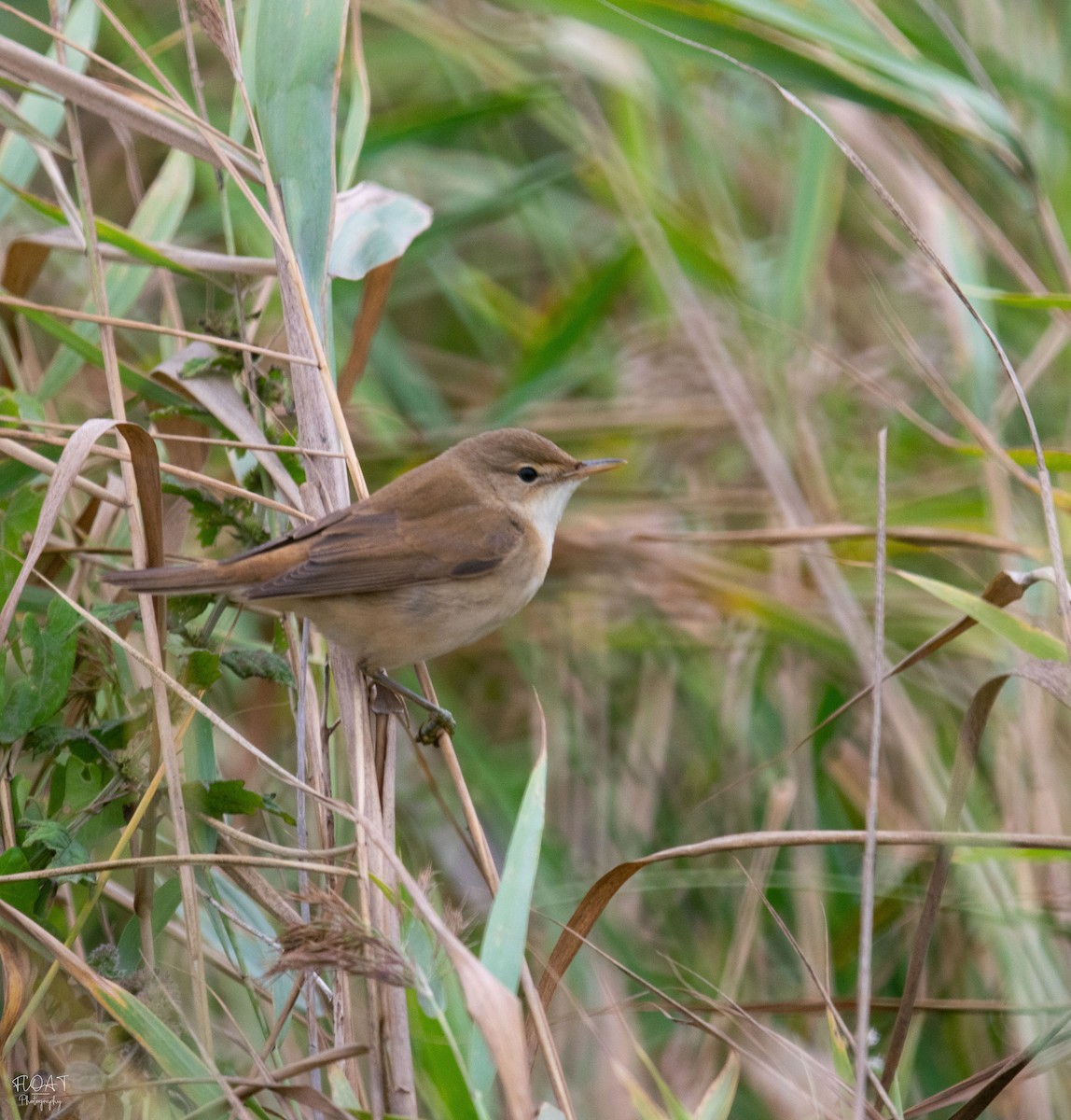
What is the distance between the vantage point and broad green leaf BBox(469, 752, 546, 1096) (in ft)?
5.84

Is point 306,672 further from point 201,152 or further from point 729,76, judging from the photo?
point 729,76

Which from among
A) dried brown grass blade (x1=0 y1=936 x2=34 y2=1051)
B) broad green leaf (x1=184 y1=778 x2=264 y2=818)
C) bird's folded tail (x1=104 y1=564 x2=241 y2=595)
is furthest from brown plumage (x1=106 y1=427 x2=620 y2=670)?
dried brown grass blade (x1=0 y1=936 x2=34 y2=1051)

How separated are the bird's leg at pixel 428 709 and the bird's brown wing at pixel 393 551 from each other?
0.69 ft

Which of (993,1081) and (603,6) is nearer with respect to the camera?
(993,1081)

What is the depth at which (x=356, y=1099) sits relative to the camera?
1.90 meters

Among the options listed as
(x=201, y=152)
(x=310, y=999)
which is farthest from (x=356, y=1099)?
(x=201, y=152)

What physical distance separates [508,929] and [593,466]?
1741 mm

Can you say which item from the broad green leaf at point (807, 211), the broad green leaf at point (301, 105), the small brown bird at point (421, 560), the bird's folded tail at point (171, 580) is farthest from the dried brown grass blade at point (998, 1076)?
the broad green leaf at point (807, 211)

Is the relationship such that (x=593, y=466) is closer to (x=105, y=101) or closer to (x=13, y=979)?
(x=105, y=101)

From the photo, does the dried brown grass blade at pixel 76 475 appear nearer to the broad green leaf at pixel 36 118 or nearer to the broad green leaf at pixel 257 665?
the broad green leaf at pixel 257 665

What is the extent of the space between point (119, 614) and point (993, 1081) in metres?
1.67

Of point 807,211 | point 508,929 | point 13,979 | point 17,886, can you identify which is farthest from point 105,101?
point 807,211

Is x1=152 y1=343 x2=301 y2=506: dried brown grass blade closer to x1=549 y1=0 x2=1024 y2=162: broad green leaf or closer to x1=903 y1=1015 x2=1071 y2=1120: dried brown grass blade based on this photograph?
x1=549 y1=0 x2=1024 y2=162: broad green leaf

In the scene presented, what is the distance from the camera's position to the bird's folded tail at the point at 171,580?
233 cm
